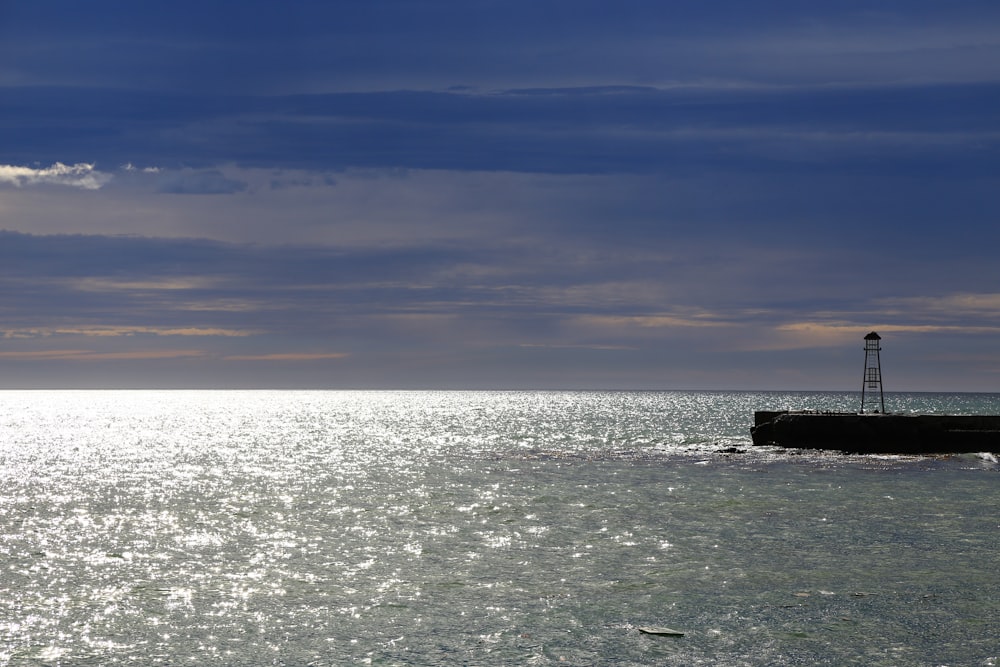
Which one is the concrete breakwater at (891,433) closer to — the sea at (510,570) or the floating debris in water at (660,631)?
the sea at (510,570)

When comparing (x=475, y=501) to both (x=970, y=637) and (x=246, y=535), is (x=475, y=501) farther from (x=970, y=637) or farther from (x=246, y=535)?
(x=970, y=637)

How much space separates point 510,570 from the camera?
21578 mm

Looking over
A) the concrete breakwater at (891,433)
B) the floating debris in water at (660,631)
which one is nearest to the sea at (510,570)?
the floating debris in water at (660,631)

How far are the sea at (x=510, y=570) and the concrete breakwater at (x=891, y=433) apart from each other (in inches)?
489

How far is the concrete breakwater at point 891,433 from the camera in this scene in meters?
58.4

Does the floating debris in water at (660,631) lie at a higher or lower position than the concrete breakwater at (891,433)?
lower

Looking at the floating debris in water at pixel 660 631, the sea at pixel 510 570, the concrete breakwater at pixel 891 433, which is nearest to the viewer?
the sea at pixel 510 570

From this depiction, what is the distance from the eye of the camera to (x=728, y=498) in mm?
36406

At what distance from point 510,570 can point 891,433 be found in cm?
4484

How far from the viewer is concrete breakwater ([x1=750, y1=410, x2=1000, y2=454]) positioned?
5838cm

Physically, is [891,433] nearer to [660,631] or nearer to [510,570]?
[510,570]

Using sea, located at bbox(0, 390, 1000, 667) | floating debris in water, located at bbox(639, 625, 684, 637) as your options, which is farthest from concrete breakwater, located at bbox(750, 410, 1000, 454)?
floating debris in water, located at bbox(639, 625, 684, 637)

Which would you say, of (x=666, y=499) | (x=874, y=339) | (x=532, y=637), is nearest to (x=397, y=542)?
(x=532, y=637)

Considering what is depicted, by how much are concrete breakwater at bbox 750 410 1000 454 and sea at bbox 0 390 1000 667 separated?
12.4 metres
